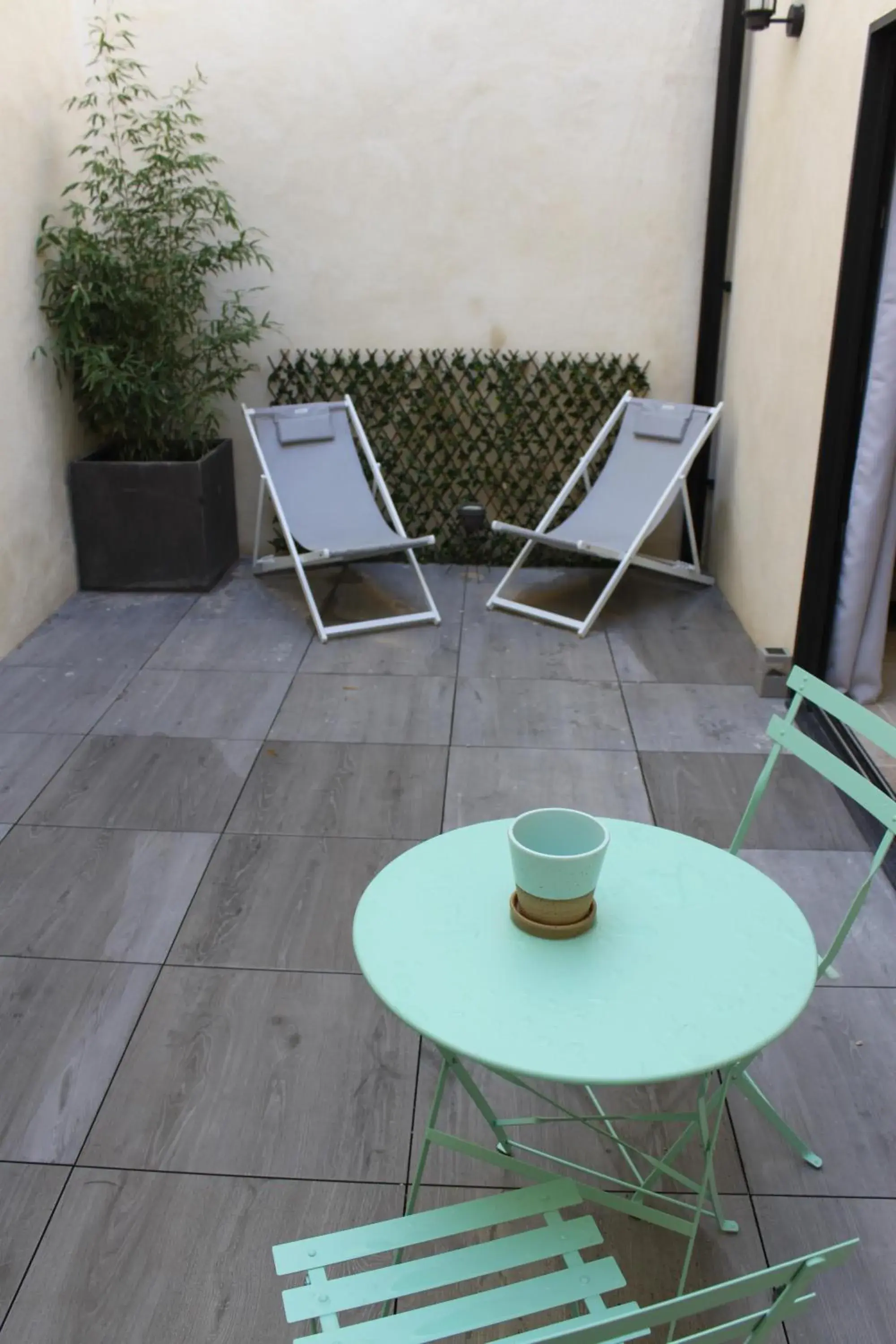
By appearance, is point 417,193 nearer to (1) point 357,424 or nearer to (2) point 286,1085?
(1) point 357,424

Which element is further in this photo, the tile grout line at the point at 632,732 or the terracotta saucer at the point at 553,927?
the tile grout line at the point at 632,732

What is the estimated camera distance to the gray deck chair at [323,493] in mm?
4645

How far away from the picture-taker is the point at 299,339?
5.32 metres

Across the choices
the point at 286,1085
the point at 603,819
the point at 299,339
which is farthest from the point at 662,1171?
the point at 299,339

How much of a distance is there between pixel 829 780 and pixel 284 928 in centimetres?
134

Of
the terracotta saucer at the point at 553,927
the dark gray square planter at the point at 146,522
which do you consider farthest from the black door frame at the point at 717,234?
the terracotta saucer at the point at 553,927

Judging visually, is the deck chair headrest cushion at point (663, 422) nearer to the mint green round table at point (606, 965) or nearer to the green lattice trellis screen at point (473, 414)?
the green lattice trellis screen at point (473, 414)

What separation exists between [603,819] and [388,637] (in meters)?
2.73

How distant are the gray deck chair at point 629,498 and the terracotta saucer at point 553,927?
116 inches

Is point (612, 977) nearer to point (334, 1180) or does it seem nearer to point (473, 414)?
point (334, 1180)

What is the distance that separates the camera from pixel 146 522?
4.89m

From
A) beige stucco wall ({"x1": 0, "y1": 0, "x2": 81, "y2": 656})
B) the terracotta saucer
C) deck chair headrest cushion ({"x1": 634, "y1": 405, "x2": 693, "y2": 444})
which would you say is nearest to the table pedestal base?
the terracotta saucer

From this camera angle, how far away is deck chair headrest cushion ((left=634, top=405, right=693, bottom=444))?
4.81 m

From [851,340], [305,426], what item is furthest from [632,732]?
[305,426]
